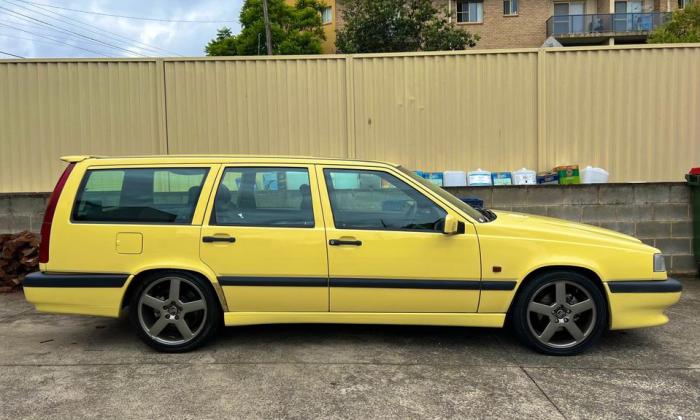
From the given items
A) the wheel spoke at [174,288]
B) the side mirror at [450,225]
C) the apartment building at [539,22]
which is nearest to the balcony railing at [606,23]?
the apartment building at [539,22]

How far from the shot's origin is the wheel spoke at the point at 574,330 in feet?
13.9

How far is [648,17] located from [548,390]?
34.1m

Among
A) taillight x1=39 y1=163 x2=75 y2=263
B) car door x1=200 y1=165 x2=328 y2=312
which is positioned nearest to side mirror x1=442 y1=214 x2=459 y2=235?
car door x1=200 y1=165 x2=328 y2=312

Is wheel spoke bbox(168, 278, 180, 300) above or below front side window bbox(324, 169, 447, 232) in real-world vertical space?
below

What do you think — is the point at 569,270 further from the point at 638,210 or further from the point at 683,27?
the point at 683,27

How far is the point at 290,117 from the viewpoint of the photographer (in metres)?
7.85

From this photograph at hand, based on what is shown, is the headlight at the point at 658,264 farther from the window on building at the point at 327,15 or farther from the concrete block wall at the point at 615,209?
the window on building at the point at 327,15

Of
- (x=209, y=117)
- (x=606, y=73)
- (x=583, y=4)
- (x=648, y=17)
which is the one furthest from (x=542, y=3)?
(x=209, y=117)

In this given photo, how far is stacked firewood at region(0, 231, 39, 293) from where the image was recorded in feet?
21.9

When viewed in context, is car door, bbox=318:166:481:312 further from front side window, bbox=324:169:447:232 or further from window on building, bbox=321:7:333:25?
window on building, bbox=321:7:333:25

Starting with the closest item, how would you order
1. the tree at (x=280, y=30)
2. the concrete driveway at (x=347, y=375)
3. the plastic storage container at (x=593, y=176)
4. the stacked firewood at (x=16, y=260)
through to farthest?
the concrete driveway at (x=347, y=375) < the stacked firewood at (x=16, y=260) < the plastic storage container at (x=593, y=176) < the tree at (x=280, y=30)

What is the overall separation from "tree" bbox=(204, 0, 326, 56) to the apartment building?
6.87ft

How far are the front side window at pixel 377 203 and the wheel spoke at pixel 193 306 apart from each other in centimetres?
127

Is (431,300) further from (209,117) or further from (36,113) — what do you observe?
(36,113)
